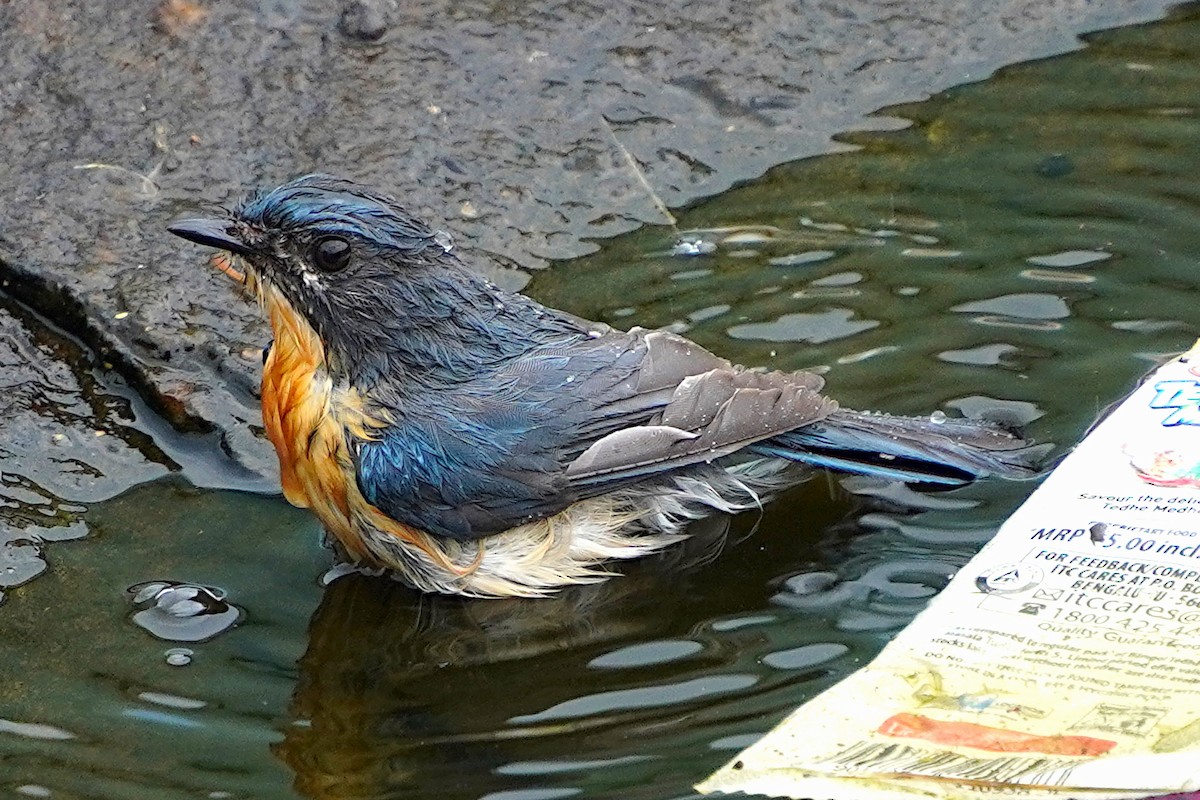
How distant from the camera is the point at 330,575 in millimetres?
4941

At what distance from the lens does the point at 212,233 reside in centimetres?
479

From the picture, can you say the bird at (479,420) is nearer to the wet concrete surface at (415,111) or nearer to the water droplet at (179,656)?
the water droplet at (179,656)

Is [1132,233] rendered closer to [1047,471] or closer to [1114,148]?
[1114,148]

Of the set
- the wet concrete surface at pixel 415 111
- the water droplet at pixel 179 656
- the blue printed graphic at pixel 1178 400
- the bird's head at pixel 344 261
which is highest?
the wet concrete surface at pixel 415 111

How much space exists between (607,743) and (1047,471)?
1.62 meters

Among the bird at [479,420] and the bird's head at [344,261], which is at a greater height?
the bird's head at [344,261]

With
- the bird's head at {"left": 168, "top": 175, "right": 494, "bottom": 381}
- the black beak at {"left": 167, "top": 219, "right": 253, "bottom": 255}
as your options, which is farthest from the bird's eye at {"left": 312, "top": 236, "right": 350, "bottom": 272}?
the black beak at {"left": 167, "top": 219, "right": 253, "bottom": 255}

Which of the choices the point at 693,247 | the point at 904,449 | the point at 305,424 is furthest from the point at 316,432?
the point at 693,247

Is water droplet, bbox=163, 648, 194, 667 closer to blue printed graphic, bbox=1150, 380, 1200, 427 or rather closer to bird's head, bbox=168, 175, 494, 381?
bird's head, bbox=168, 175, 494, 381

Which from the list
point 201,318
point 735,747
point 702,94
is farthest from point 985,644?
point 702,94

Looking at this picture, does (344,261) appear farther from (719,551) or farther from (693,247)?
(693,247)

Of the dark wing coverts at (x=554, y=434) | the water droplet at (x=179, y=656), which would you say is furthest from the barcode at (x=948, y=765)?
the water droplet at (x=179, y=656)

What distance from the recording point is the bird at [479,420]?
473 centimetres

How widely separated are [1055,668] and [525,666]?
1.33 metres
